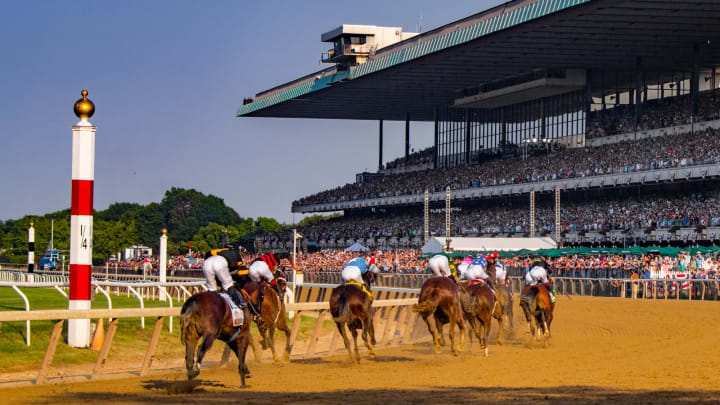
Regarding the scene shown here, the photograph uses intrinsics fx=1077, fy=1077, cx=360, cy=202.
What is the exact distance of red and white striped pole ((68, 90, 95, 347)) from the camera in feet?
43.4

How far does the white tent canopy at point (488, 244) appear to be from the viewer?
4034 cm

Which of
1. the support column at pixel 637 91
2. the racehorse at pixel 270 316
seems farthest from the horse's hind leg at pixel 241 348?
the support column at pixel 637 91

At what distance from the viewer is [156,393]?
10.8 meters

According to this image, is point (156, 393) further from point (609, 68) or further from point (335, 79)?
point (335, 79)

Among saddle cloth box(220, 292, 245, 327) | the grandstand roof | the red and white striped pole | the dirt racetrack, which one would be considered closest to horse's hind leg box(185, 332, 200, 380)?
the dirt racetrack

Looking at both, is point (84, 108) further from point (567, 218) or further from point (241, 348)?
point (567, 218)

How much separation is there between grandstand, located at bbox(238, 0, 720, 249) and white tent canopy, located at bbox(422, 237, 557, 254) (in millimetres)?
1274

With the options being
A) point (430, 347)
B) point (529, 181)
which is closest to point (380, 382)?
point (430, 347)

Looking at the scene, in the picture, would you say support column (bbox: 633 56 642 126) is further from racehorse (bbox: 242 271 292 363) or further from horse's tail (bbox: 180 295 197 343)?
horse's tail (bbox: 180 295 197 343)

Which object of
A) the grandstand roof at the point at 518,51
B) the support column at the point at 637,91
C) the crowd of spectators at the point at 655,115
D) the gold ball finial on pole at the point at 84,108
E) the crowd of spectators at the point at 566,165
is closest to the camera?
the gold ball finial on pole at the point at 84,108

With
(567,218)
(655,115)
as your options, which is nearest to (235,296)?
(567,218)

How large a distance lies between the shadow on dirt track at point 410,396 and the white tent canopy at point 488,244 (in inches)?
1149

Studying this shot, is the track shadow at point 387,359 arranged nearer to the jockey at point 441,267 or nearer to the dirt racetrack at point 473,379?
the dirt racetrack at point 473,379

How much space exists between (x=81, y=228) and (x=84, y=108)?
1.56 m
